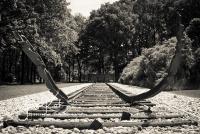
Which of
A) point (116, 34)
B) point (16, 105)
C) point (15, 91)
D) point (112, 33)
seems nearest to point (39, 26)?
point (15, 91)

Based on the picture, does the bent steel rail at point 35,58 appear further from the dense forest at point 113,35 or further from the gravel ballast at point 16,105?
the dense forest at point 113,35

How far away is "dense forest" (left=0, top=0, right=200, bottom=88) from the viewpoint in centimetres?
2976

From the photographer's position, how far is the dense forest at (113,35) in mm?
29756

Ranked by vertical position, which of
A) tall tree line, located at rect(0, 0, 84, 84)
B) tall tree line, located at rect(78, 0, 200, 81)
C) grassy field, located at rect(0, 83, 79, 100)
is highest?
tall tree line, located at rect(78, 0, 200, 81)

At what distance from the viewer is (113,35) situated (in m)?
77.3

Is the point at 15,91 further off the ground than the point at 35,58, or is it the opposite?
the point at 35,58

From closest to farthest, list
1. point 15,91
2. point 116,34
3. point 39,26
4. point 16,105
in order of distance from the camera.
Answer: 1. point 16,105
2. point 15,91
3. point 39,26
4. point 116,34

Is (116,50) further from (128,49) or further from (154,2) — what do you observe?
(154,2)

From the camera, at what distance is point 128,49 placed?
7906 cm

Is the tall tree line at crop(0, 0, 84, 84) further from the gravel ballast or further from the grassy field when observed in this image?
the gravel ballast

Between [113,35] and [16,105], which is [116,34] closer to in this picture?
[113,35]

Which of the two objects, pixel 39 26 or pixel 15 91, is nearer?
pixel 15 91

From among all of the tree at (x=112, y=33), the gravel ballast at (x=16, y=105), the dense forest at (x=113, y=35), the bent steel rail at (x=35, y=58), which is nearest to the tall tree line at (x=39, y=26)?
the dense forest at (x=113, y=35)

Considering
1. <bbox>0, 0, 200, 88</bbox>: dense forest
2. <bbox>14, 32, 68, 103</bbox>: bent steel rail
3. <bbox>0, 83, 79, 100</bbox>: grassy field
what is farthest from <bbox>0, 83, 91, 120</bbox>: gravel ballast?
<bbox>0, 0, 200, 88</bbox>: dense forest
